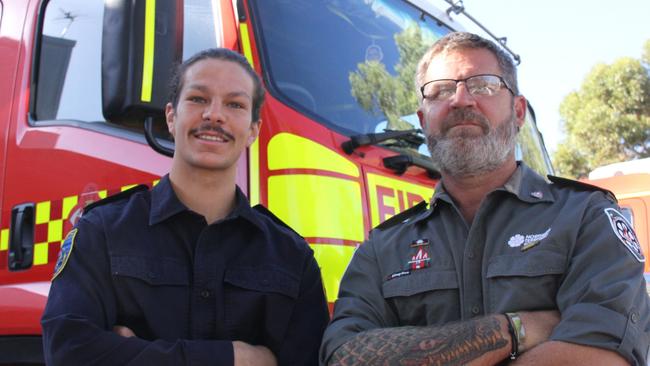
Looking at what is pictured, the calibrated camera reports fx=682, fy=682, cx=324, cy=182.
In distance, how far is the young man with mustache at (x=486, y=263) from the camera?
1606mm

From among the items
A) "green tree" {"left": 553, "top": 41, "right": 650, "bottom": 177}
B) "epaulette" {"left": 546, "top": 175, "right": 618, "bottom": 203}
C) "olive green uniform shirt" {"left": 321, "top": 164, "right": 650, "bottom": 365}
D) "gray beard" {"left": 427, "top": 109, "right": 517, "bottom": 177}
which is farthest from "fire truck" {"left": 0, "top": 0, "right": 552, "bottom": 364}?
"green tree" {"left": 553, "top": 41, "right": 650, "bottom": 177}

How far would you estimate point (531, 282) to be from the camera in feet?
5.74

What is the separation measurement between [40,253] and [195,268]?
0.99 meters

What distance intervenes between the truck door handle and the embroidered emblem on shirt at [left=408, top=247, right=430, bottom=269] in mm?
1481

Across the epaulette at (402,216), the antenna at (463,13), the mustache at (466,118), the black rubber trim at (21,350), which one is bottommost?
the black rubber trim at (21,350)

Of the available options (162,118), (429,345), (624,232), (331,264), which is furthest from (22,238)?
(624,232)

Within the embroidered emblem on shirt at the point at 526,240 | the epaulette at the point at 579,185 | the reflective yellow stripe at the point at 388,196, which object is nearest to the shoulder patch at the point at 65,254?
the reflective yellow stripe at the point at 388,196

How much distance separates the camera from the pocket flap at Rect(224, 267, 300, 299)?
1.88 m

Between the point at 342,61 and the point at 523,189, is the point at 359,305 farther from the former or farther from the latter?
the point at 342,61

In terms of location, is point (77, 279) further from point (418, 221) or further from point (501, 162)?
point (501, 162)

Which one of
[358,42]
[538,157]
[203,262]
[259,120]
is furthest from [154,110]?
[538,157]

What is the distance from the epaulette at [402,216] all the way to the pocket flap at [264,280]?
0.34m

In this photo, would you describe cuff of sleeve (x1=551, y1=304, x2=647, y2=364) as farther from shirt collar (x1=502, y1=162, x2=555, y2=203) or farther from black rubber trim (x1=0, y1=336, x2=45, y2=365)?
black rubber trim (x1=0, y1=336, x2=45, y2=365)

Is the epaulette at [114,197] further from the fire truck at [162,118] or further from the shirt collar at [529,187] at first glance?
the shirt collar at [529,187]
